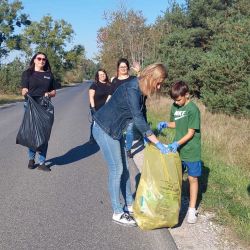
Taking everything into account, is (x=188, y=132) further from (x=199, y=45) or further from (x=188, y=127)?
(x=199, y=45)

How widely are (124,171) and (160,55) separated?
25.3 meters

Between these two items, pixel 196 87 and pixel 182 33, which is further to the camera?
pixel 182 33

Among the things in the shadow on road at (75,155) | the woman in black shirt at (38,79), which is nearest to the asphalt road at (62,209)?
the shadow on road at (75,155)

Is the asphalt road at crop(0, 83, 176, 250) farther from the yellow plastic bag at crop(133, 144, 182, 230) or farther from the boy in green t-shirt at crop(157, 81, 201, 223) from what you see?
the boy in green t-shirt at crop(157, 81, 201, 223)

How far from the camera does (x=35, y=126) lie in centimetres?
708

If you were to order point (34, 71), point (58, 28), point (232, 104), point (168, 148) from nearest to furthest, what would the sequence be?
1. point (168, 148)
2. point (34, 71)
3. point (232, 104)
4. point (58, 28)

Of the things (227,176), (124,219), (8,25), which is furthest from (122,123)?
(8,25)

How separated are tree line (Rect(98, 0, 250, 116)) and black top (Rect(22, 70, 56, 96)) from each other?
10133mm

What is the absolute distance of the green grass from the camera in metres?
4.67

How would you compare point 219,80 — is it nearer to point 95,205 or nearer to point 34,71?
point 34,71

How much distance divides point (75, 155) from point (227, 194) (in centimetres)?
389

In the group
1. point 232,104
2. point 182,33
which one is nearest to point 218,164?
point 232,104

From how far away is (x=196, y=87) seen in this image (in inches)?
997

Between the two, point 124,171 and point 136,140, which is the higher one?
point 124,171
